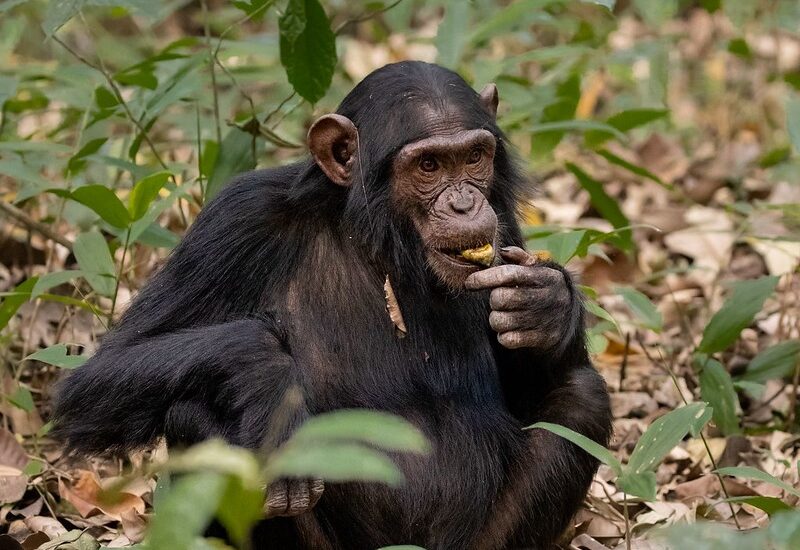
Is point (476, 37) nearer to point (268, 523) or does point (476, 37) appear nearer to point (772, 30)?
point (268, 523)

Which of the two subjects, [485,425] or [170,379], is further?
[485,425]

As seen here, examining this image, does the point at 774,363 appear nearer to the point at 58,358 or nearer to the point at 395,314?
the point at 395,314

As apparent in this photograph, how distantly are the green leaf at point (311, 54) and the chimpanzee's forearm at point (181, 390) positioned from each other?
1732mm

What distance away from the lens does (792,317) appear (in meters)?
8.66

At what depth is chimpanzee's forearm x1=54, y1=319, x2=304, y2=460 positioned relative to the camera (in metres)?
4.94

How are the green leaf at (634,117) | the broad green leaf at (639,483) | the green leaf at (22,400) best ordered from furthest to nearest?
the green leaf at (634,117)
the green leaf at (22,400)
the broad green leaf at (639,483)

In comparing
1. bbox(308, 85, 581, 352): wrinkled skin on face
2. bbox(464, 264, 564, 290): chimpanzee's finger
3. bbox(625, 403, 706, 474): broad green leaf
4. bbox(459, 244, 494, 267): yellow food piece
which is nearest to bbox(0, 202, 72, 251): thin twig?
bbox(308, 85, 581, 352): wrinkled skin on face

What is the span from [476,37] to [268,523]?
13.1ft

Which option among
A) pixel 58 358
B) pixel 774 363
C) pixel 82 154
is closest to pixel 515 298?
pixel 58 358

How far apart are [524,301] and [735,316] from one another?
6.88ft

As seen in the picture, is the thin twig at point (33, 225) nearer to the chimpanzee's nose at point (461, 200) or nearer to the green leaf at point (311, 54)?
the green leaf at point (311, 54)

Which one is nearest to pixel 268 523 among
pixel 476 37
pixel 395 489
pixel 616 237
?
pixel 395 489

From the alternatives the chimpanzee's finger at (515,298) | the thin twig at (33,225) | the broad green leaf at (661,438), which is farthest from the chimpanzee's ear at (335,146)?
the thin twig at (33,225)

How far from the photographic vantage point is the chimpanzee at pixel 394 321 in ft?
17.2
